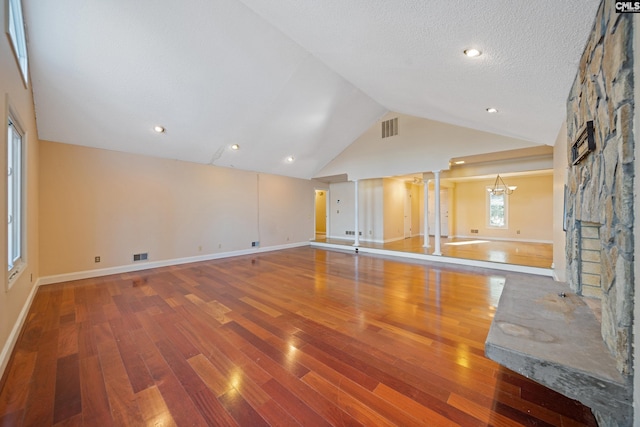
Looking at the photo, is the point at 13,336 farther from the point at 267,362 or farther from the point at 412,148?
the point at 412,148

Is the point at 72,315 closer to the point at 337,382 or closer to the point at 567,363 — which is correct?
the point at 337,382

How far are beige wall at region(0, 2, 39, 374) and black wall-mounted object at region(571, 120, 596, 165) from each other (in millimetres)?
4415

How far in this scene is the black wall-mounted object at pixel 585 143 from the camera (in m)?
1.71

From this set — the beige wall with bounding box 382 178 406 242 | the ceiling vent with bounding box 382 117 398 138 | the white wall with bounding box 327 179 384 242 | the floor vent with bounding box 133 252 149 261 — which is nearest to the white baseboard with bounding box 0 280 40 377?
the floor vent with bounding box 133 252 149 261

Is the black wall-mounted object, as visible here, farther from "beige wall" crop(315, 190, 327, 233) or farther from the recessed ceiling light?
"beige wall" crop(315, 190, 327, 233)

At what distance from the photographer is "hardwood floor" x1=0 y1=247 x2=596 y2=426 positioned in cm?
151

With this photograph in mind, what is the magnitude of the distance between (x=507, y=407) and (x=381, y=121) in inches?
267

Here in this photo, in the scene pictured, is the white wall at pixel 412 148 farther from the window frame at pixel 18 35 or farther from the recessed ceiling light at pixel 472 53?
the window frame at pixel 18 35

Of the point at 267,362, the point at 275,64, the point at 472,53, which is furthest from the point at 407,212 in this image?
the point at 267,362

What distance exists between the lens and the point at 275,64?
4066 mm

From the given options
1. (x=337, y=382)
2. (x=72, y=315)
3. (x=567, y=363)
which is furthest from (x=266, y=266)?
(x=567, y=363)

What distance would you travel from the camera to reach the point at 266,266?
5523 millimetres

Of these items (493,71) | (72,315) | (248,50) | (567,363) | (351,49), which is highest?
(248,50)

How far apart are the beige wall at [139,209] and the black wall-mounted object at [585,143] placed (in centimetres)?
654
